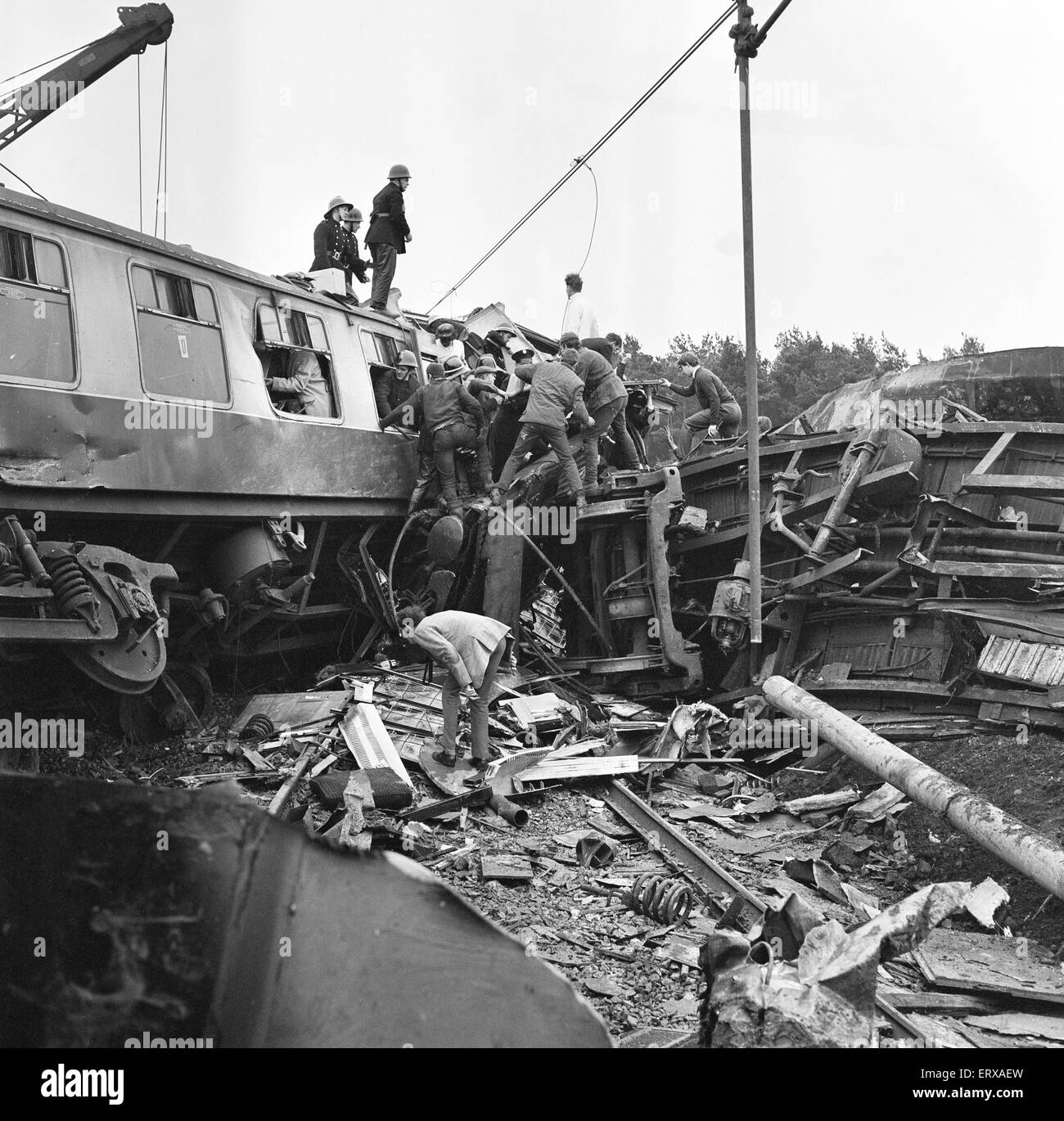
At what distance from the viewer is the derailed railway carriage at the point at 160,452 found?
7.29 meters

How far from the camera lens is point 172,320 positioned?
8.60 metres

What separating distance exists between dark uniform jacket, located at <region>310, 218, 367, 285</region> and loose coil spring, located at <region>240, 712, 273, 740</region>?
17.8ft

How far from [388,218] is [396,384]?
6.99ft

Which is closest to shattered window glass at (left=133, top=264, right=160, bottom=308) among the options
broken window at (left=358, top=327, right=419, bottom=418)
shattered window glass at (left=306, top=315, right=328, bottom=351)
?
shattered window glass at (left=306, top=315, right=328, bottom=351)

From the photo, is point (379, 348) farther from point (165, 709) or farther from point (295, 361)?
point (165, 709)

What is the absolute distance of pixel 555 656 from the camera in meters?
12.1

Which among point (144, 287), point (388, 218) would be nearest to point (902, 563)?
point (144, 287)

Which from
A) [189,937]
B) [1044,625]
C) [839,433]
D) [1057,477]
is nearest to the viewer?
[189,937]

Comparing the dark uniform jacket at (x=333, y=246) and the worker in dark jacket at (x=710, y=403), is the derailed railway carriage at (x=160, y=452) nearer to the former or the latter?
the dark uniform jacket at (x=333, y=246)

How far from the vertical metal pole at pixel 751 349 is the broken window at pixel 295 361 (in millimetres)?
3851

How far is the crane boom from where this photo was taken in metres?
11.9
